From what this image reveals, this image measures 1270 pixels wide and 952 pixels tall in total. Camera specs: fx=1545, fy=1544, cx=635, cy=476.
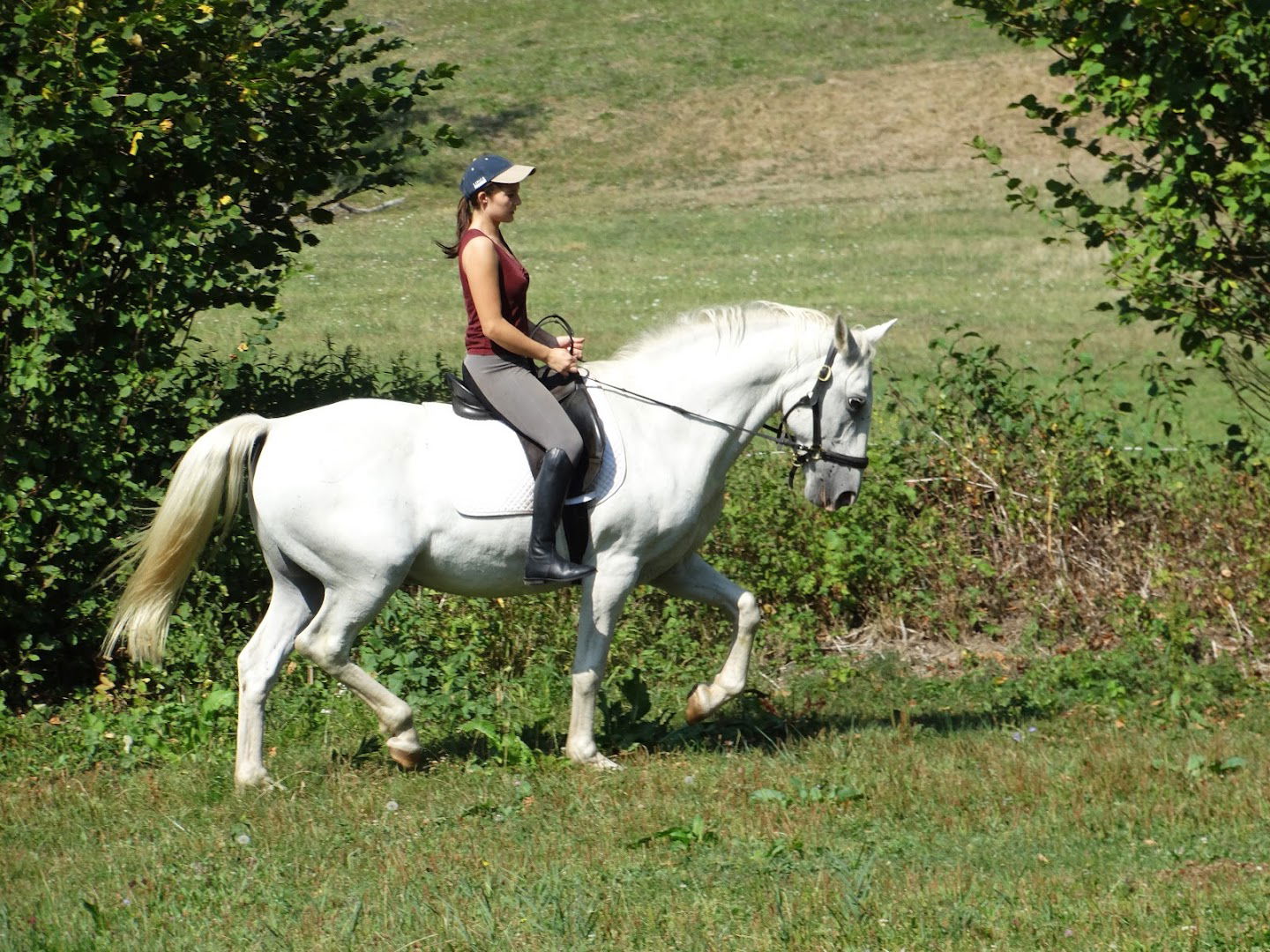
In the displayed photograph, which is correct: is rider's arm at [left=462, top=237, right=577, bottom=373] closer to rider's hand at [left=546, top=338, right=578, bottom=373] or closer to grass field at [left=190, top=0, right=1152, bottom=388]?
rider's hand at [left=546, top=338, right=578, bottom=373]

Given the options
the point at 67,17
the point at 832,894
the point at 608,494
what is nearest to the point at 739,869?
the point at 832,894

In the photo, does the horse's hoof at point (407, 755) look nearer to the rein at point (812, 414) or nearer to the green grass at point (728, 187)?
the rein at point (812, 414)

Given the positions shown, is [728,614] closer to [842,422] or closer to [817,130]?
[842,422]

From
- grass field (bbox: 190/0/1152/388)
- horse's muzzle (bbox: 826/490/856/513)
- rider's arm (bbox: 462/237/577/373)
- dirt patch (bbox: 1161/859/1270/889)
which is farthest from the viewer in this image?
grass field (bbox: 190/0/1152/388)

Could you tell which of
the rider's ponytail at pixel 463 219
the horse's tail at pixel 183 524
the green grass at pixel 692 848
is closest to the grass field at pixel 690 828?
the green grass at pixel 692 848

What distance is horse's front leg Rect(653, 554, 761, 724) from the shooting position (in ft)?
25.7

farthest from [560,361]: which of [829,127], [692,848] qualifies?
[829,127]

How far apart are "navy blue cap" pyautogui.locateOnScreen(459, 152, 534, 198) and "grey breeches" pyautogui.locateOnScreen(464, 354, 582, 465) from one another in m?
0.80

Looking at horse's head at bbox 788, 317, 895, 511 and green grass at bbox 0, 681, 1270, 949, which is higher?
horse's head at bbox 788, 317, 895, 511

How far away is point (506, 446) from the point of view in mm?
7398

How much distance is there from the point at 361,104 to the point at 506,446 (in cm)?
344

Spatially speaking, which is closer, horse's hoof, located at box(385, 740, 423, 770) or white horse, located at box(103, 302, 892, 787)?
white horse, located at box(103, 302, 892, 787)

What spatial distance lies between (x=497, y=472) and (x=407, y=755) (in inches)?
56.7

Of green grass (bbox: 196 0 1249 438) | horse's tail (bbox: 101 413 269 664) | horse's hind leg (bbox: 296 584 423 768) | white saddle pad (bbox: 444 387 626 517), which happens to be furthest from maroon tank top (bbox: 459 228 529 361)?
green grass (bbox: 196 0 1249 438)
